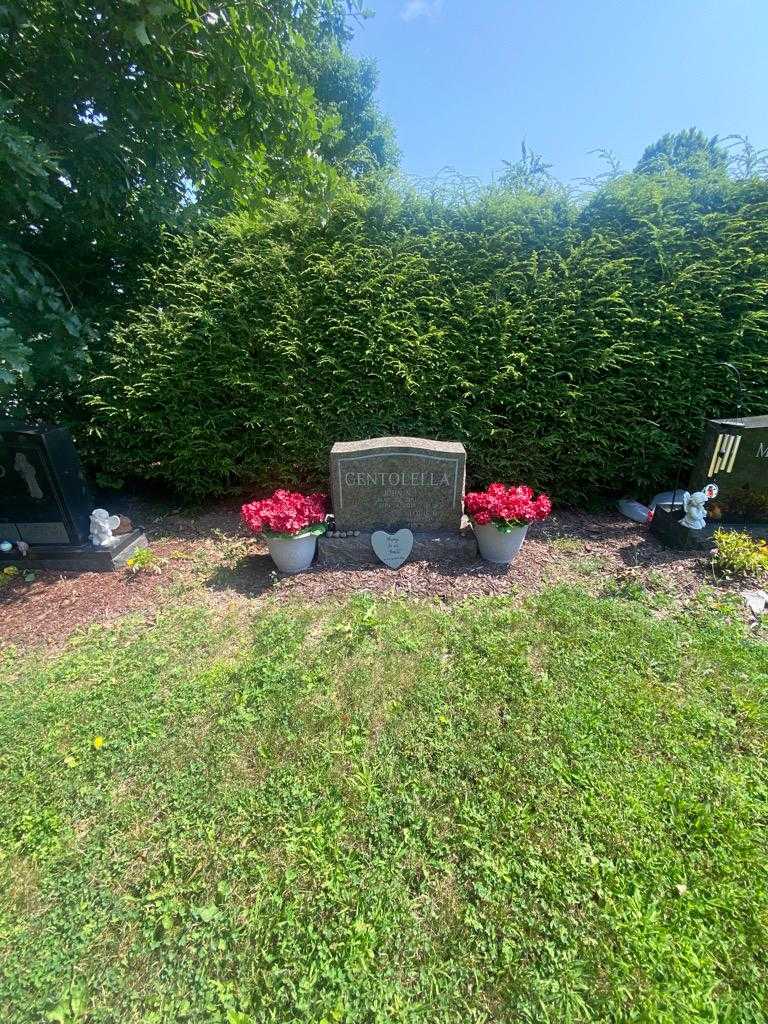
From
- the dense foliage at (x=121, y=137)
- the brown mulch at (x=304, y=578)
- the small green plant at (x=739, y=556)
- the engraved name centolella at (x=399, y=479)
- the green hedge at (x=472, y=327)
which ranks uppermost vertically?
the dense foliage at (x=121, y=137)

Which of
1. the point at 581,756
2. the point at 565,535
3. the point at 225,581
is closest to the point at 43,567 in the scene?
the point at 225,581

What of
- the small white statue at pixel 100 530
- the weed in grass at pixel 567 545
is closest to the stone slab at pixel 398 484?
the weed in grass at pixel 567 545

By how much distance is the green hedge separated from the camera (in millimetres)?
3934

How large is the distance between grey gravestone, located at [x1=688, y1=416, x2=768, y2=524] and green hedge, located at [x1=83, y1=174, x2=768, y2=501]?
1.95ft

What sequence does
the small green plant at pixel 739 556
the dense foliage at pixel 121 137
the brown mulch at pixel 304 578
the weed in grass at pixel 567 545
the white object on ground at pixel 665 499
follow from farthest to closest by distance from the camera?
the white object on ground at pixel 665 499 < the weed in grass at pixel 567 545 < the small green plant at pixel 739 556 < the brown mulch at pixel 304 578 < the dense foliage at pixel 121 137

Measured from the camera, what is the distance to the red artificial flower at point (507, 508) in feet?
11.0

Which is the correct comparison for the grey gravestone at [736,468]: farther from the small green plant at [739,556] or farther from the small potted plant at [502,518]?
the small potted plant at [502,518]

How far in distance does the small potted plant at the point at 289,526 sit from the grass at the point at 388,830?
95cm

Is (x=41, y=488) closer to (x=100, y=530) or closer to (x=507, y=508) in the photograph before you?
(x=100, y=530)

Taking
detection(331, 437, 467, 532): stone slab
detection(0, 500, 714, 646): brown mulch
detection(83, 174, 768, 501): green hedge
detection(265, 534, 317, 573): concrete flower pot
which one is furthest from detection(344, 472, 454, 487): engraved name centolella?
detection(83, 174, 768, 501): green hedge

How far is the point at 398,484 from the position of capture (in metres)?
3.61

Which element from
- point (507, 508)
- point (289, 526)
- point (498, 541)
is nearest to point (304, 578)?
point (289, 526)

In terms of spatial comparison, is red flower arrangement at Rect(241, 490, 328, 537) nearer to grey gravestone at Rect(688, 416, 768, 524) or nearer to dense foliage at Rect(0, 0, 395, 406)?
dense foliage at Rect(0, 0, 395, 406)

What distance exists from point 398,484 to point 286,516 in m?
1.02
